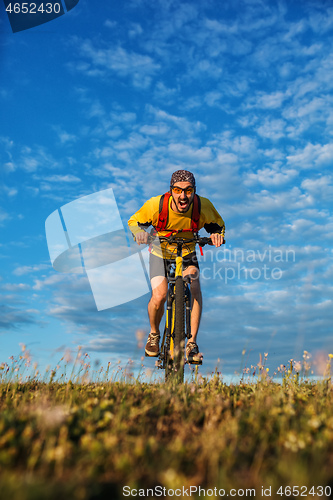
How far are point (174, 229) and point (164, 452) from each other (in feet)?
17.7

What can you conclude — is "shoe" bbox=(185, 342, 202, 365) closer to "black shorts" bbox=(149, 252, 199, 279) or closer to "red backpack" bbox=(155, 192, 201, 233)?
"black shorts" bbox=(149, 252, 199, 279)

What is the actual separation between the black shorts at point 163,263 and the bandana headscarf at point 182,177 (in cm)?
147

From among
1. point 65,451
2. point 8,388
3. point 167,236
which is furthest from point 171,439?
point 167,236

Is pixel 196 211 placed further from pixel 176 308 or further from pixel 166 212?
pixel 176 308

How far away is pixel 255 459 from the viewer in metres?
2.93

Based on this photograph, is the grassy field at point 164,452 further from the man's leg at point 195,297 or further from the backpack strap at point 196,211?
the backpack strap at point 196,211

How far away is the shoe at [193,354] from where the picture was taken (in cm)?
697

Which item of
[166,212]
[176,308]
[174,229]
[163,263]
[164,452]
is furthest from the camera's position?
[174,229]

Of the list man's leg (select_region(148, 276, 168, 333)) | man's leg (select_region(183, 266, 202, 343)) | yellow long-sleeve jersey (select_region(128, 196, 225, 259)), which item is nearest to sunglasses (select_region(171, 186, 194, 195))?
yellow long-sleeve jersey (select_region(128, 196, 225, 259))

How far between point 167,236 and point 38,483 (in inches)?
228

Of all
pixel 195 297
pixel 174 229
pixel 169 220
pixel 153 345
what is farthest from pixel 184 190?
pixel 153 345

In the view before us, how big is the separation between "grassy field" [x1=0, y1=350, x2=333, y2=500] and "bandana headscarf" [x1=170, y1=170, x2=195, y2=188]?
14.4 feet

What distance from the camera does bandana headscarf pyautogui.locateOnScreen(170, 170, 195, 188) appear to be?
745 cm

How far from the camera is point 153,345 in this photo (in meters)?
7.49
